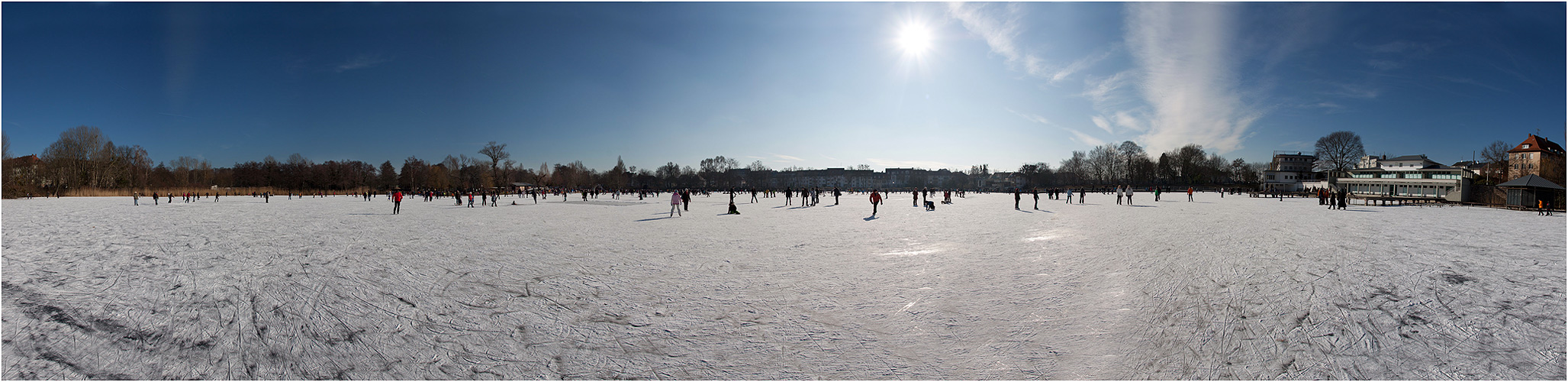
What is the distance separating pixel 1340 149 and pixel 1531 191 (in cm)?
5293

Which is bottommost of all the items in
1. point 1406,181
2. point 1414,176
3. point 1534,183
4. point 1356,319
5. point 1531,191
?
point 1356,319

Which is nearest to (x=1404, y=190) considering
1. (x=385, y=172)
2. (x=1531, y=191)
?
(x=1531, y=191)

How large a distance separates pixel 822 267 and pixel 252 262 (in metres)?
8.21

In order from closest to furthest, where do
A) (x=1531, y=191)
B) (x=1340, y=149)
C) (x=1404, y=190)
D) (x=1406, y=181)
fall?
(x=1531, y=191)
(x=1406, y=181)
(x=1404, y=190)
(x=1340, y=149)

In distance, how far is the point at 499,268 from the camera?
6.80 meters

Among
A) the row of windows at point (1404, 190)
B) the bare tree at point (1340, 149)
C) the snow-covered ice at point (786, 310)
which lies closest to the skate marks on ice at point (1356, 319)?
the snow-covered ice at point (786, 310)

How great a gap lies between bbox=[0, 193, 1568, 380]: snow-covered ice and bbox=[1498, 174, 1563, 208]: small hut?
17569 mm

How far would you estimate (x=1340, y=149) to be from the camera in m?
59.0

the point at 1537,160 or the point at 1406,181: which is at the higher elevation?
the point at 1537,160

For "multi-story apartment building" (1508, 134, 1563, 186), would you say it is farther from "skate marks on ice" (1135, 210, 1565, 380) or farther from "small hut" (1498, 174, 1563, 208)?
"skate marks on ice" (1135, 210, 1565, 380)

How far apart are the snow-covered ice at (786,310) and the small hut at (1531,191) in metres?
17.6

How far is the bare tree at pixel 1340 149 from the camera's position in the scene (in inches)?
2272

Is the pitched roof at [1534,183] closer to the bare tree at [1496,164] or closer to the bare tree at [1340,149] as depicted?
the bare tree at [1496,164]

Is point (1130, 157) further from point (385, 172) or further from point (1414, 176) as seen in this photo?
point (385, 172)
